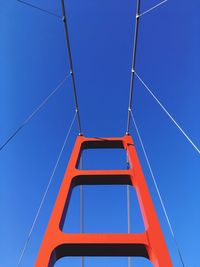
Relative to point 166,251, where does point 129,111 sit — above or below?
above

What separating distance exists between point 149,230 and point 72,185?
1824 mm

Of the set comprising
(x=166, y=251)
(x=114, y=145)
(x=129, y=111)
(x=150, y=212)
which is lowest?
(x=166, y=251)

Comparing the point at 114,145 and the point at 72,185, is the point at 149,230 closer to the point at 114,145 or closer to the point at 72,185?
the point at 72,185

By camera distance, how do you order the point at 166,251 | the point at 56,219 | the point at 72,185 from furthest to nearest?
the point at 72,185
the point at 56,219
the point at 166,251

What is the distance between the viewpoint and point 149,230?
14.8 ft

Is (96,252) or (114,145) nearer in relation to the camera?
(96,252)

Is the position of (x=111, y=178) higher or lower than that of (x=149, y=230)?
higher

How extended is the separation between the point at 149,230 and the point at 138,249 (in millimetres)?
244

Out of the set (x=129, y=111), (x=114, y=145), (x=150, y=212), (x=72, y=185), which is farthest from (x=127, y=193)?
(x=150, y=212)

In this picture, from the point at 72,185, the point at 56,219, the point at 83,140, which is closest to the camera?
the point at 56,219

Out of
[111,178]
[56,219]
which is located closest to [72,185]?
[111,178]

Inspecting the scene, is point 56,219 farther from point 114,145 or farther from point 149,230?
point 114,145

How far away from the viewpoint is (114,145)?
7957mm

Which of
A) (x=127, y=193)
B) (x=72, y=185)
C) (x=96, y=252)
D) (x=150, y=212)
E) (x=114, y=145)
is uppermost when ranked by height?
(x=114, y=145)
